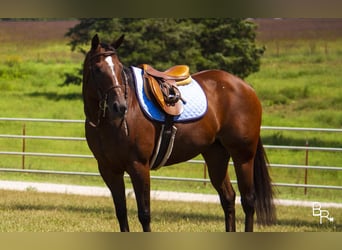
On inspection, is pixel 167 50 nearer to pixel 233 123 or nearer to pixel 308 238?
pixel 233 123

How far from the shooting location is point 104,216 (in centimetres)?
655

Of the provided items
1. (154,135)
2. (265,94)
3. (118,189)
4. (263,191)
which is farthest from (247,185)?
(265,94)

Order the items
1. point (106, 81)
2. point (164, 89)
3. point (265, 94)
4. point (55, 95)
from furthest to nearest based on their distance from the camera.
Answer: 1. point (265, 94)
2. point (55, 95)
3. point (164, 89)
4. point (106, 81)

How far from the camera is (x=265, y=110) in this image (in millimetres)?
13711

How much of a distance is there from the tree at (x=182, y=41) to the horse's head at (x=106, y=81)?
9.41 metres

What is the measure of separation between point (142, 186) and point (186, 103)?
0.77 m

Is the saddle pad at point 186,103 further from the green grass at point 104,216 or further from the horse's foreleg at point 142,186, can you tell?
the green grass at point 104,216

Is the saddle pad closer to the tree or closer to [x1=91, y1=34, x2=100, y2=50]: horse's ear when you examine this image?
[x1=91, y1=34, x2=100, y2=50]: horse's ear

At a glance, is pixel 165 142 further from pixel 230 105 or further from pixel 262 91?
pixel 262 91

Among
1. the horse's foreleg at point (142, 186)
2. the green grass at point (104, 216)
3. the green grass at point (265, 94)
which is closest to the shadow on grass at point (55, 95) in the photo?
the green grass at point (265, 94)

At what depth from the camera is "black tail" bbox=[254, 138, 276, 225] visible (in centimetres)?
539

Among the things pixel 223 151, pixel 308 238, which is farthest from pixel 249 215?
pixel 308 238
